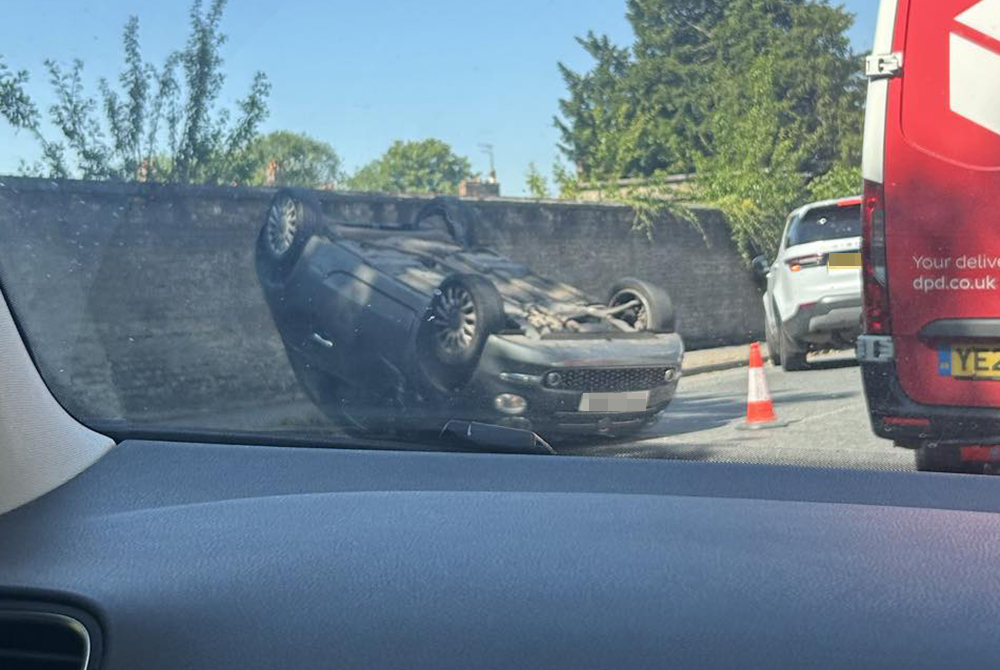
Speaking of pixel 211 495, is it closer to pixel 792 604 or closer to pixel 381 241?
pixel 381 241

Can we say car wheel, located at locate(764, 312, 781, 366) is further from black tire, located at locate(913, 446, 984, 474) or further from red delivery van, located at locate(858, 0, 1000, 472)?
black tire, located at locate(913, 446, 984, 474)

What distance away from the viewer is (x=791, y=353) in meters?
2.24

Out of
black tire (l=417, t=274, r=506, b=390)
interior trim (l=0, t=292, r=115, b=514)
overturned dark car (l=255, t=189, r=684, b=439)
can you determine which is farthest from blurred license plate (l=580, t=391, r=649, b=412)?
interior trim (l=0, t=292, r=115, b=514)

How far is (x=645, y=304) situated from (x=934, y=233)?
0.54 m

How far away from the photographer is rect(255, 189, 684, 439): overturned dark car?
2.43 metres

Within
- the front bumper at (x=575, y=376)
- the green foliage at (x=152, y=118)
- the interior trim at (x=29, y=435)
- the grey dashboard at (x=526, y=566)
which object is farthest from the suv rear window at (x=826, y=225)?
the interior trim at (x=29, y=435)

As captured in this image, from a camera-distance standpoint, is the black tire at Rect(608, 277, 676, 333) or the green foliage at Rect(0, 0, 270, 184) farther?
the green foliage at Rect(0, 0, 270, 184)

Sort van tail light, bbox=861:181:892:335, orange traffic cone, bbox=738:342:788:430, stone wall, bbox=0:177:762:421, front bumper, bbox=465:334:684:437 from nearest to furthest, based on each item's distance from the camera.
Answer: van tail light, bbox=861:181:892:335, orange traffic cone, bbox=738:342:788:430, front bumper, bbox=465:334:684:437, stone wall, bbox=0:177:762:421

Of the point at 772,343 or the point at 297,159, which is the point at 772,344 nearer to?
the point at 772,343

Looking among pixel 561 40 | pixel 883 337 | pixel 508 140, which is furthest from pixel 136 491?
pixel 883 337

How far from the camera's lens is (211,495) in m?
2.59

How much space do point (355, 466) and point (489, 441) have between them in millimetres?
291

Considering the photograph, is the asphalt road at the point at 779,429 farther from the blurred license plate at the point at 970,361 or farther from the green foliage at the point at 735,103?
the green foliage at the point at 735,103

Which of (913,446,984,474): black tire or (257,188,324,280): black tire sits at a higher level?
(257,188,324,280): black tire
